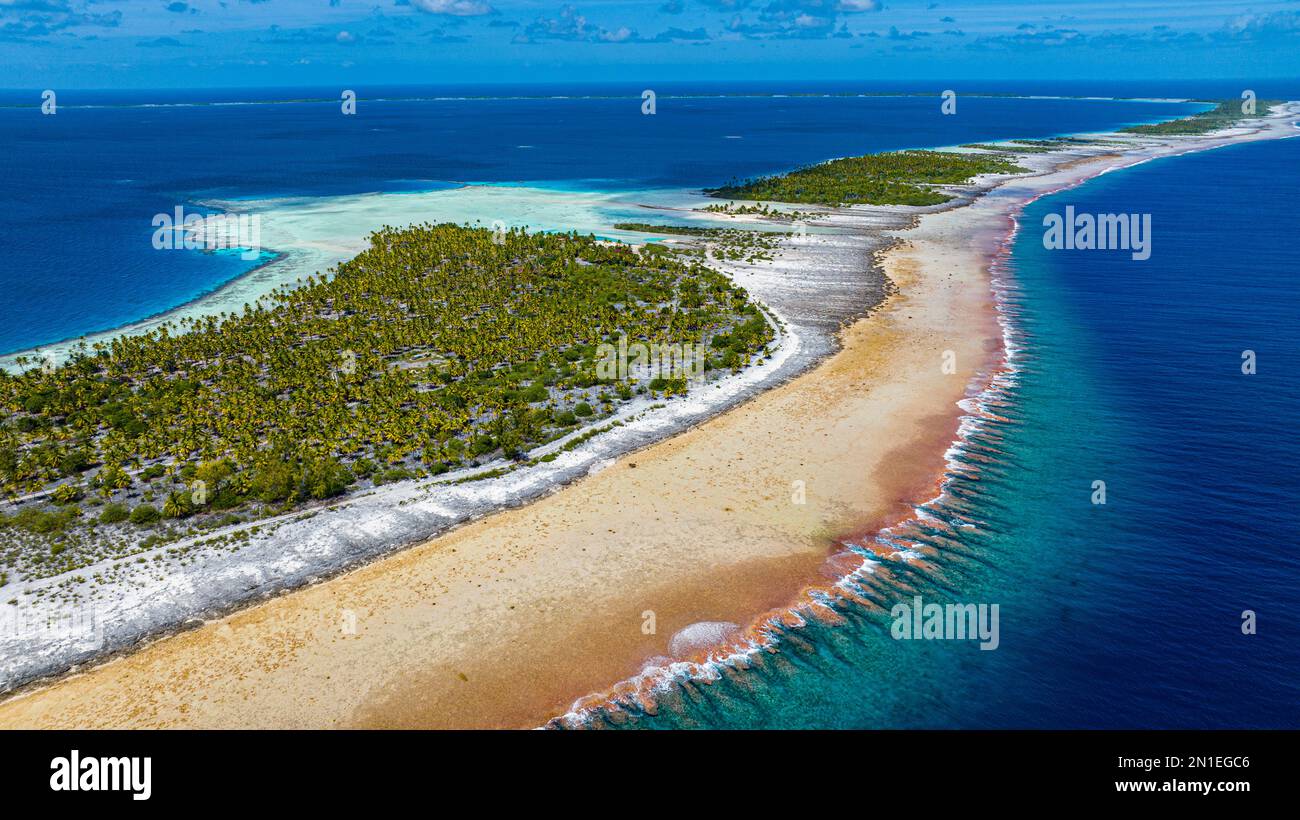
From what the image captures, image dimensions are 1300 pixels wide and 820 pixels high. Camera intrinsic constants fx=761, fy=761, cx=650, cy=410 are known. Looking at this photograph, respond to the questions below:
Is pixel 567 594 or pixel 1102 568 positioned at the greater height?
pixel 1102 568

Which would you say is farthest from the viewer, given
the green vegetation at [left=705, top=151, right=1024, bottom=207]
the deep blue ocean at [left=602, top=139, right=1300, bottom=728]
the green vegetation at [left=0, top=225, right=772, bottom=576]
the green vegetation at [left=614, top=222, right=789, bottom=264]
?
the green vegetation at [left=705, top=151, right=1024, bottom=207]

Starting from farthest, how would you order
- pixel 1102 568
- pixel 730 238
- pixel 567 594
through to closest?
pixel 730 238
pixel 1102 568
pixel 567 594

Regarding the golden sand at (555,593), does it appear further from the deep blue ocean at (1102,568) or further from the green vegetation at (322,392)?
the green vegetation at (322,392)

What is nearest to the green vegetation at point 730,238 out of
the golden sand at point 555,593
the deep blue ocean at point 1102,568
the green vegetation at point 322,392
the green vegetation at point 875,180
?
the green vegetation at point 322,392

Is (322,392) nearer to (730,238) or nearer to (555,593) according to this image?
(555,593)

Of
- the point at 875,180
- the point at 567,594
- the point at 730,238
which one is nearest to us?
the point at 567,594

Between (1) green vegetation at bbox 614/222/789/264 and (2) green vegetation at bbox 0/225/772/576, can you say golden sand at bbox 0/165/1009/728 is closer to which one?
(2) green vegetation at bbox 0/225/772/576

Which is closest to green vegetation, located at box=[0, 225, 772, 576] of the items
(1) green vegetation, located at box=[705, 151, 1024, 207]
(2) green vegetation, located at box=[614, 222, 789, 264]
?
(2) green vegetation, located at box=[614, 222, 789, 264]

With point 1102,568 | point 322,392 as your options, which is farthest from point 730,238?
point 1102,568
